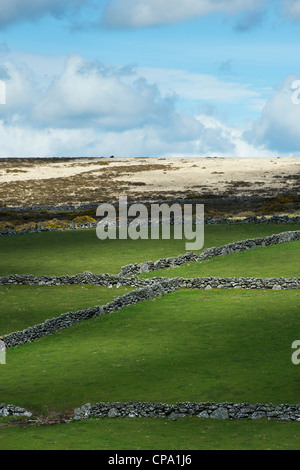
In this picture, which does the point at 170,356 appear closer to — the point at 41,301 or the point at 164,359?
the point at 164,359

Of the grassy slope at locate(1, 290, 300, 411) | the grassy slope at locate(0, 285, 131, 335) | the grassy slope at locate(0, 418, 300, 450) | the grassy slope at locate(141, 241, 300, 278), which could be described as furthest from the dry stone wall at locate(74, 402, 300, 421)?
the grassy slope at locate(141, 241, 300, 278)

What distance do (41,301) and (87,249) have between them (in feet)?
49.5

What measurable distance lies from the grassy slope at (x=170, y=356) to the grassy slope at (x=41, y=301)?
373 centimetres

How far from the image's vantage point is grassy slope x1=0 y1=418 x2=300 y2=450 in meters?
19.4

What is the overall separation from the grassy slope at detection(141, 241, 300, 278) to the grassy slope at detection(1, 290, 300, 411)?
→ 15.8ft

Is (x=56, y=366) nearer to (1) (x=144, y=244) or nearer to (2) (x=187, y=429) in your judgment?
(2) (x=187, y=429)

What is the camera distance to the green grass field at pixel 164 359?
2106 centimetres

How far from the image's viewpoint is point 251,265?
4700 cm

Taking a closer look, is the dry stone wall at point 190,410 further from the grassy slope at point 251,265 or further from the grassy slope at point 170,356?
the grassy slope at point 251,265

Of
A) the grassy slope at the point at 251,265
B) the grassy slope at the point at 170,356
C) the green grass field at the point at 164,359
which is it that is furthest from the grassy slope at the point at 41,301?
the grassy slope at the point at 251,265

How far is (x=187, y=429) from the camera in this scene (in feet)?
A: 70.6

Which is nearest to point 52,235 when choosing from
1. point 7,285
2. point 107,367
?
point 7,285

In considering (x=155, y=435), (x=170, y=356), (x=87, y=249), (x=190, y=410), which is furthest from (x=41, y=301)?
(x=155, y=435)

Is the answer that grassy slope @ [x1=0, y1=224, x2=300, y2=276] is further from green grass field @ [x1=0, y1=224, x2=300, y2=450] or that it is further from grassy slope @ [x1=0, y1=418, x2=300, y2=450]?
grassy slope @ [x1=0, y1=418, x2=300, y2=450]
